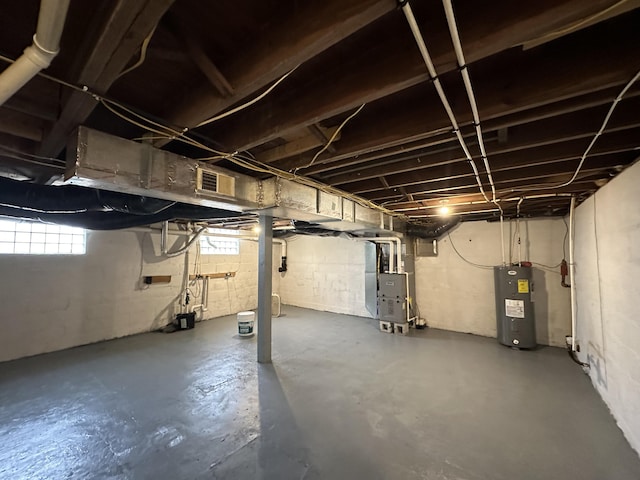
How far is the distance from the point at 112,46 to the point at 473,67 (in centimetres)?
Result: 157

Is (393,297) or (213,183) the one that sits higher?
(213,183)

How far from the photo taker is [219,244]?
6.41 m

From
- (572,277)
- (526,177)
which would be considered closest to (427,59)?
(526,177)

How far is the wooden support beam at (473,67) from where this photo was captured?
913 mm

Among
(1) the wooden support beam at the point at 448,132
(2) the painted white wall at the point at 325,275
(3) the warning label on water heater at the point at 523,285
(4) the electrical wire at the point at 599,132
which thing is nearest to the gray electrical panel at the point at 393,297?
(2) the painted white wall at the point at 325,275

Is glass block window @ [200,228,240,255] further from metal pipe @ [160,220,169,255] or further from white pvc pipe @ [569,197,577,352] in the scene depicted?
white pvc pipe @ [569,197,577,352]

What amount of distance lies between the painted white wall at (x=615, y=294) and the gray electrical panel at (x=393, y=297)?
2326 mm

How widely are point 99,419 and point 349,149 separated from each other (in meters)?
3.03

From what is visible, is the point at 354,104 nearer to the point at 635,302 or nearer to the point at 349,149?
the point at 349,149

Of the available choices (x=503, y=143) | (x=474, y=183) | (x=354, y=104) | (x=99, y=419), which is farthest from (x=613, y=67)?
(x=99, y=419)

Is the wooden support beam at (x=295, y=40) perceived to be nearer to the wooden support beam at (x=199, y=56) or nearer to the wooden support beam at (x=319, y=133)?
the wooden support beam at (x=199, y=56)

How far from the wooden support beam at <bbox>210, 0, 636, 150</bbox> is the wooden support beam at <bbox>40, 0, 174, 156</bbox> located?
74cm

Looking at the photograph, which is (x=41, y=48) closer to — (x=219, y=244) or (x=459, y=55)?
(x=459, y=55)

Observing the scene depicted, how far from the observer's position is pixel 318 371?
10.7 ft
